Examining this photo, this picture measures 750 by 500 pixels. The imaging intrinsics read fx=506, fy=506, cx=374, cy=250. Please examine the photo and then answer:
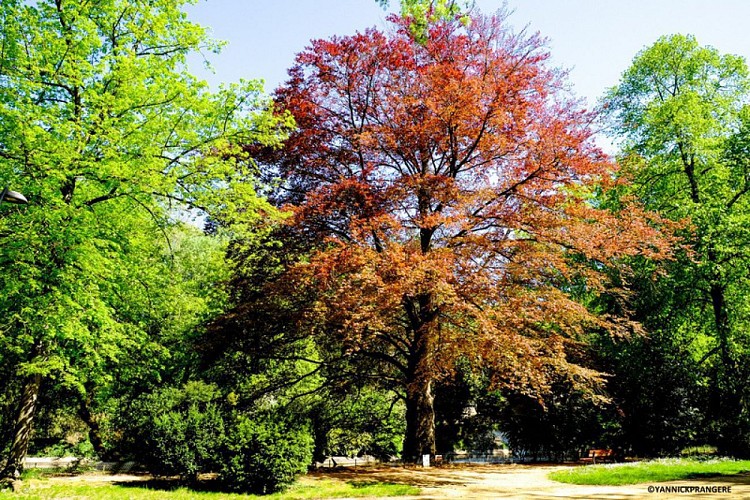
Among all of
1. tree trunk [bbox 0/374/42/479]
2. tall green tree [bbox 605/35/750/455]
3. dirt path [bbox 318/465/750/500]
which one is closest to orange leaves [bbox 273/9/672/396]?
dirt path [bbox 318/465/750/500]

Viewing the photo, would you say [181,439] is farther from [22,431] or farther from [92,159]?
[92,159]

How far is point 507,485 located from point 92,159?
40.5 feet

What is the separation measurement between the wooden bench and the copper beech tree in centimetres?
803

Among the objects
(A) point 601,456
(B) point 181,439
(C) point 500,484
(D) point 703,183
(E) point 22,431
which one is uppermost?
(D) point 703,183

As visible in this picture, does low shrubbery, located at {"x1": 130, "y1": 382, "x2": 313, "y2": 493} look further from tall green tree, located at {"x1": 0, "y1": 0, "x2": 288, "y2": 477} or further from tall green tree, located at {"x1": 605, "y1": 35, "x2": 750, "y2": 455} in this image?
tall green tree, located at {"x1": 605, "y1": 35, "x2": 750, "y2": 455}

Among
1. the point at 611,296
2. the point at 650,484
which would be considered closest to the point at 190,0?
the point at 650,484

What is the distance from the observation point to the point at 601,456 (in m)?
21.8

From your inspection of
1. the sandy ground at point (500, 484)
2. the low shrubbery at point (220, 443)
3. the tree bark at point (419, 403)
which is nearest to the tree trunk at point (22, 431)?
the low shrubbery at point (220, 443)

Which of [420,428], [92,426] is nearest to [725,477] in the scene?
[420,428]

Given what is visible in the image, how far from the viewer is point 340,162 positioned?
17.3m

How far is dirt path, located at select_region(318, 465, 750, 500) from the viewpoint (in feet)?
33.8

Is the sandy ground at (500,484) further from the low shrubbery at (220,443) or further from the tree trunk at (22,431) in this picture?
the tree trunk at (22,431)

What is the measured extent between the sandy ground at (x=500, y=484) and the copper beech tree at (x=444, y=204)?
2.21m

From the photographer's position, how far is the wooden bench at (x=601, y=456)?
21.4 meters
